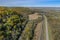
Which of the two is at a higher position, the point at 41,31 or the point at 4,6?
the point at 4,6

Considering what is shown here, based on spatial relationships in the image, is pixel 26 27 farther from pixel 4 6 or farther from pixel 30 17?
pixel 4 6

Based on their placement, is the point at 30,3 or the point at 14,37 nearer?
the point at 14,37

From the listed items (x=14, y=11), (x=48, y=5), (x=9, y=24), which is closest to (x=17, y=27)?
(x=9, y=24)

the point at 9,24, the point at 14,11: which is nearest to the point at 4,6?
the point at 14,11

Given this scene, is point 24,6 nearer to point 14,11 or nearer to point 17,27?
point 14,11

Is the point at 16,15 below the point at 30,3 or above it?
below

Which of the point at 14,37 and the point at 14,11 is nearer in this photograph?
the point at 14,37

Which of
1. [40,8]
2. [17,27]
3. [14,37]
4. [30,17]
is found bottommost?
[14,37]
